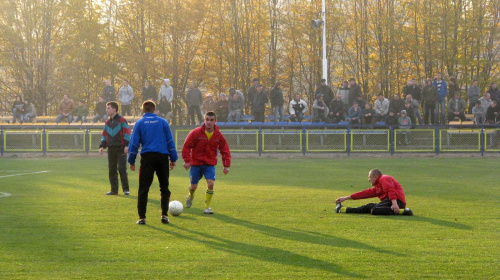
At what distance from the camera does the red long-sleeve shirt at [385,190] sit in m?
11.6

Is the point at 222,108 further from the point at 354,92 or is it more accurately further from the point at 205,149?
the point at 205,149

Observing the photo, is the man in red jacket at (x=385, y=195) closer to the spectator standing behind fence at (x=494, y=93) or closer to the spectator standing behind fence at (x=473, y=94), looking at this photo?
the spectator standing behind fence at (x=494, y=93)

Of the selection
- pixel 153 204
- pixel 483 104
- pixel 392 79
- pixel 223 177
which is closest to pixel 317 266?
pixel 153 204

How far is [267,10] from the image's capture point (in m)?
43.1

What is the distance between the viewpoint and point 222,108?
33.0 meters

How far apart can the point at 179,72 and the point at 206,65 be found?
1.80 m

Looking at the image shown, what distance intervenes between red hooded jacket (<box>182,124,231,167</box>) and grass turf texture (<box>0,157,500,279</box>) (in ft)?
3.00

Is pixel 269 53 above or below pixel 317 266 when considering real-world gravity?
above

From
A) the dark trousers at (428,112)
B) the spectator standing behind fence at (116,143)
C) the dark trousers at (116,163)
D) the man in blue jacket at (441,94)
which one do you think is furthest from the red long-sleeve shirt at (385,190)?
the dark trousers at (428,112)

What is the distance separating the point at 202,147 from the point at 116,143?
3699 mm

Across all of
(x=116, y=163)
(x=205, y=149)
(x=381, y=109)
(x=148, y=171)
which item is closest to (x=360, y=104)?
(x=381, y=109)

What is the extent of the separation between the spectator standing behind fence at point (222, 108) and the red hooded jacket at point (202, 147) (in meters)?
20.9

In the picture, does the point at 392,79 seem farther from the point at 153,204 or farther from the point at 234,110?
the point at 153,204

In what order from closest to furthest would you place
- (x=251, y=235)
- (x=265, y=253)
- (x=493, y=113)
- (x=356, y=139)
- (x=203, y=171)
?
(x=265, y=253)
(x=251, y=235)
(x=203, y=171)
(x=356, y=139)
(x=493, y=113)
